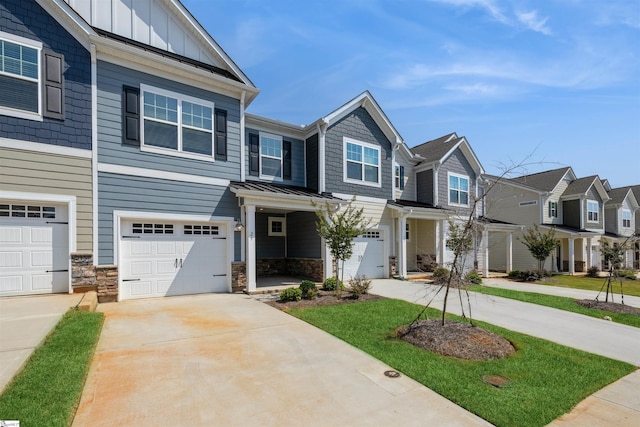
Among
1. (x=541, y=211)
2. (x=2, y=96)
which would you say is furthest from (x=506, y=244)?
(x=2, y=96)

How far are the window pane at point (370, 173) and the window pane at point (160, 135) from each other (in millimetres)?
7922

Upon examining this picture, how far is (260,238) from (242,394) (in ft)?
35.7

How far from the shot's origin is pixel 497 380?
4.35 meters

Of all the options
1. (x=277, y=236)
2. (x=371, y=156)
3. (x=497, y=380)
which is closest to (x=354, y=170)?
(x=371, y=156)

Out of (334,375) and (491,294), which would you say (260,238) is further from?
(334,375)

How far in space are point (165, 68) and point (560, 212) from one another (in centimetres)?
2798

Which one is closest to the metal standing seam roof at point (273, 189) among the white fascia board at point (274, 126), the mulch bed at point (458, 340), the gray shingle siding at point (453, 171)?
the white fascia board at point (274, 126)

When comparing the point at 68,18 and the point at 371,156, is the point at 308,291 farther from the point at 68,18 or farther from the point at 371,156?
the point at 68,18

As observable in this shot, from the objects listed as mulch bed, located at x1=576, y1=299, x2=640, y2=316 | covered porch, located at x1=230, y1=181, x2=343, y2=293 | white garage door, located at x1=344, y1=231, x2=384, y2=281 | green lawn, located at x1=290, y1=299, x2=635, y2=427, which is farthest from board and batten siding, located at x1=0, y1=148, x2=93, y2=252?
mulch bed, located at x1=576, y1=299, x2=640, y2=316

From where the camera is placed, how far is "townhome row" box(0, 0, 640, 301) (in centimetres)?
774

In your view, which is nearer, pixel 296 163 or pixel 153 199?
pixel 153 199

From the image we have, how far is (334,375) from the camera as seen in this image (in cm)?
439

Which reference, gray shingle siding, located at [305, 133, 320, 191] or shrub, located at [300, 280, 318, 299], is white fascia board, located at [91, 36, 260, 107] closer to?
gray shingle siding, located at [305, 133, 320, 191]

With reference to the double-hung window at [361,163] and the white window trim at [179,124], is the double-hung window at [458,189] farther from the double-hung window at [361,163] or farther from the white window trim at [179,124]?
the white window trim at [179,124]
